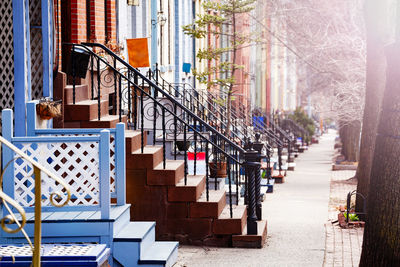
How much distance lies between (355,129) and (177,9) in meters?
11.4

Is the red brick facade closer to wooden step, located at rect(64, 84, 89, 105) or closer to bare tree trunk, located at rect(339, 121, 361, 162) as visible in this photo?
wooden step, located at rect(64, 84, 89, 105)

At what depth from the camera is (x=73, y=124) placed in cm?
1123

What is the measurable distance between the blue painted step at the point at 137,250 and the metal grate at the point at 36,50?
2.60 meters

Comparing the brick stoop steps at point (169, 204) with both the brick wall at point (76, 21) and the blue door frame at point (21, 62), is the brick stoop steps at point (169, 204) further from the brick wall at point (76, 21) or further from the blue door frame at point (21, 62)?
the brick wall at point (76, 21)

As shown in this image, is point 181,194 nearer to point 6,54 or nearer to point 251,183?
point 251,183

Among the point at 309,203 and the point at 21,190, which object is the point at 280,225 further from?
the point at 21,190

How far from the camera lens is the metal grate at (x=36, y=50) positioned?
1064 centimetres

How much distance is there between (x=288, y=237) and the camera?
40.0 ft

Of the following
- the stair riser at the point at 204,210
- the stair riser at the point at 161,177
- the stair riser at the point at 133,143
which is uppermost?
the stair riser at the point at 133,143

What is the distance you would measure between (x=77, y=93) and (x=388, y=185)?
5.35 metres

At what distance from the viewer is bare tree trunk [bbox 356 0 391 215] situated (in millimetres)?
15203

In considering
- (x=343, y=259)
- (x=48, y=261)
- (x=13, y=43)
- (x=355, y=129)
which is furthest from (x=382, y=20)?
(x=355, y=129)

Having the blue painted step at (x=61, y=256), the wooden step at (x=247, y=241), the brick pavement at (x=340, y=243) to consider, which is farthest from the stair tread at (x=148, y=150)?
the blue painted step at (x=61, y=256)

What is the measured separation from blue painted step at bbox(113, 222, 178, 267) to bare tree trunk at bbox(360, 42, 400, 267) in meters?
2.31
